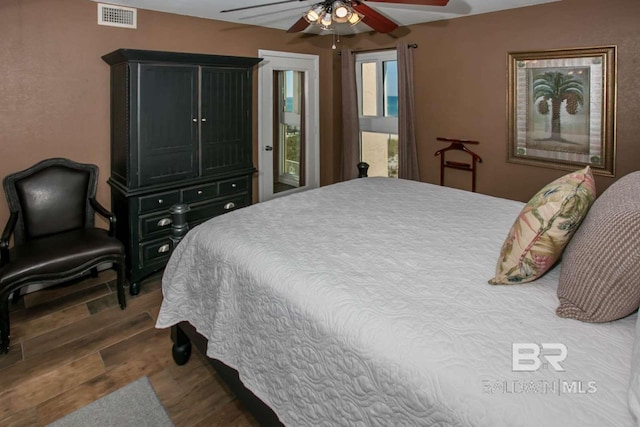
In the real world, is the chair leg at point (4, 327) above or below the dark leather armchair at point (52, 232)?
below

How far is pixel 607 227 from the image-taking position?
115 cm

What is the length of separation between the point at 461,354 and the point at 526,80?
3.41m

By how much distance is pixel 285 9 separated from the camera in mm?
3604

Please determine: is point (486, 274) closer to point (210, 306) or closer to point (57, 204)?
point (210, 306)

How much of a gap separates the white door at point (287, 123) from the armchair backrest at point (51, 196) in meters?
1.89

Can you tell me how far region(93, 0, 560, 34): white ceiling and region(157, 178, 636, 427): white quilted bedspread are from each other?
2.12 metres

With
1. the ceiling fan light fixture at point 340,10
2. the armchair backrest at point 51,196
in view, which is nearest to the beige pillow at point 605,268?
the ceiling fan light fixture at point 340,10

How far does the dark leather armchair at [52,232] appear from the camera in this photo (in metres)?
2.52

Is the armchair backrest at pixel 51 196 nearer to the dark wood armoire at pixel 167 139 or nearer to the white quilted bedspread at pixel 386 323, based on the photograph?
the dark wood armoire at pixel 167 139

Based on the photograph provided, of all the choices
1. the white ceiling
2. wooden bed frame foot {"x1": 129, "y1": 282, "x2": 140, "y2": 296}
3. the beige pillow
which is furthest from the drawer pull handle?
the beige pillow

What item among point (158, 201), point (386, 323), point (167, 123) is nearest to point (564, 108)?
point (386, 323)

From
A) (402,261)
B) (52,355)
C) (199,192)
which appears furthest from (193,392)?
(199,192)

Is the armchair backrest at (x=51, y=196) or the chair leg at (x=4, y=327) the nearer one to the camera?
the chair leg at (x=4, y=327)

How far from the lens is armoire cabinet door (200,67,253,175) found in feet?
11.6
